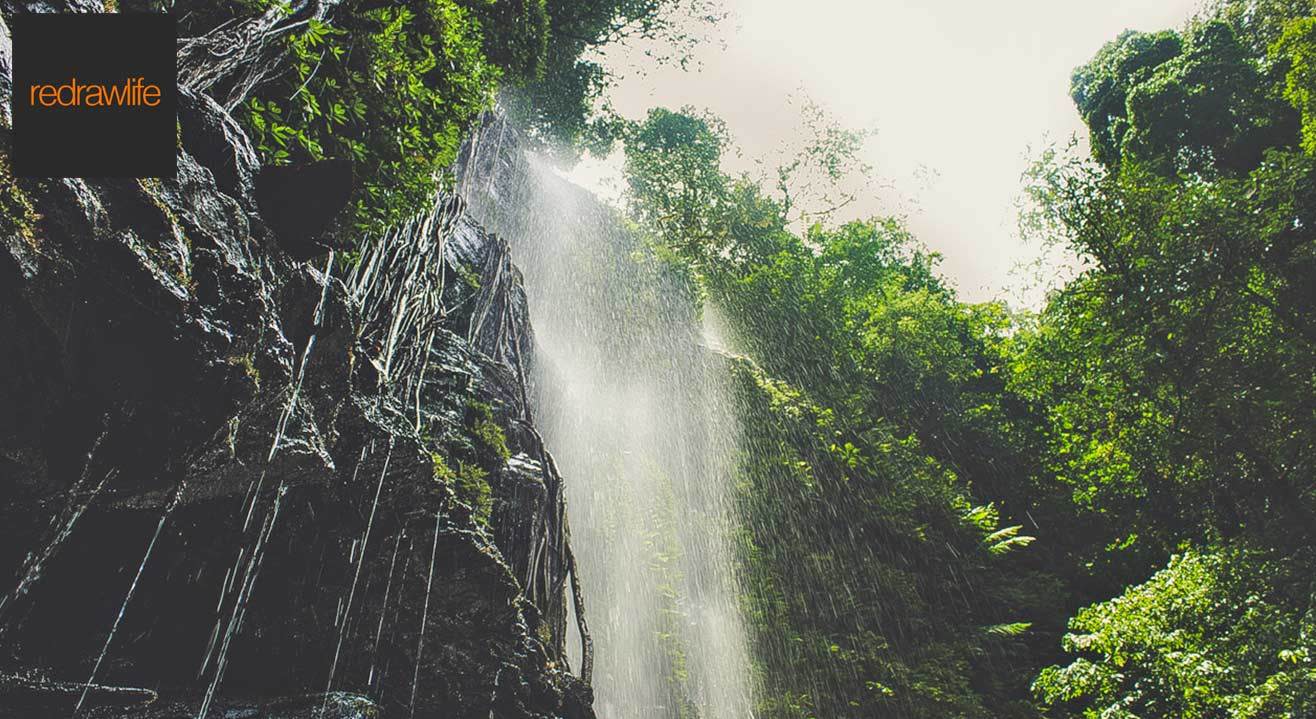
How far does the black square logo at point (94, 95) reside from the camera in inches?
88.3

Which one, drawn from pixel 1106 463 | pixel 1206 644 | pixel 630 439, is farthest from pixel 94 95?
pixel 1106 463

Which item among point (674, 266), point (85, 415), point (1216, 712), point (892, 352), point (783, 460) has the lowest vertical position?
point (1216, 712)

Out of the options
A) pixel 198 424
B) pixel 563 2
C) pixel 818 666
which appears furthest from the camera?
pixel 563 2

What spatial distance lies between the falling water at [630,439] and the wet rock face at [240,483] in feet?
15.4

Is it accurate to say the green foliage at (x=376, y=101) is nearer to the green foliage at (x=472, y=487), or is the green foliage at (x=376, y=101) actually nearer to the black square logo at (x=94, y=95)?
the black square logo at (x=94, y=95)

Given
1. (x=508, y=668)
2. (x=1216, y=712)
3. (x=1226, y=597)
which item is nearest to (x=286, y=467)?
(x=508, y=668)

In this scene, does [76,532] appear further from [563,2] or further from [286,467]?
[563,2]

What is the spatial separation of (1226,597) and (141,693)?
11163 mm

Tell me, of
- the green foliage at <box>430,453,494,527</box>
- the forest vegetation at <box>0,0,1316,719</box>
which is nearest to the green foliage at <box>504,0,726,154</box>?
the forest vegetation at <box>0,0,1316,719</box>

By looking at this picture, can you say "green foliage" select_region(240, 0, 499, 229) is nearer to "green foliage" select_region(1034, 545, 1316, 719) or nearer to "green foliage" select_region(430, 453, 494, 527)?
"green foliage" select_region(430, 453, 494, 527)

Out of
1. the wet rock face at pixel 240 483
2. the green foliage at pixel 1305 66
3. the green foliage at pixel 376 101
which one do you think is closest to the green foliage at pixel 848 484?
the wet rock face at pixel 240 483

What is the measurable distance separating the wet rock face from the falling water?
470 centimetres

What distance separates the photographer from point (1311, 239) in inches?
394

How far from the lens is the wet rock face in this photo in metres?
2.60
